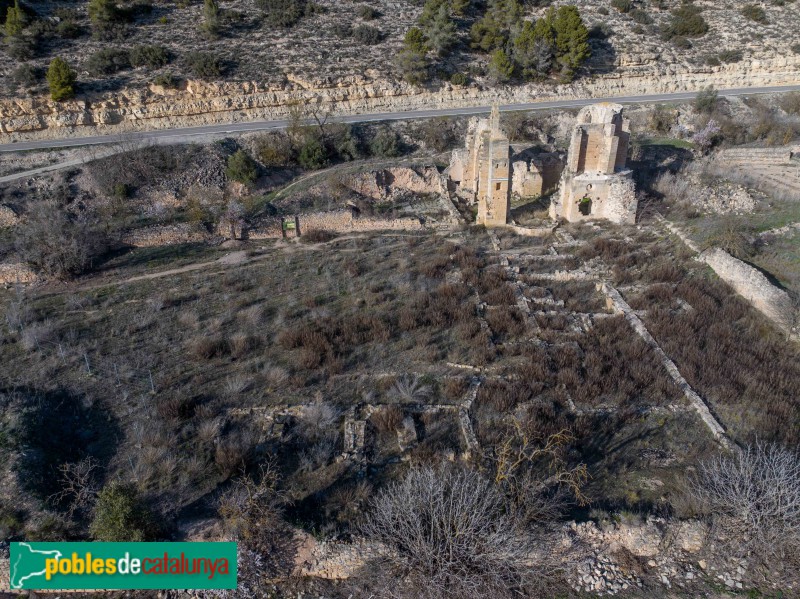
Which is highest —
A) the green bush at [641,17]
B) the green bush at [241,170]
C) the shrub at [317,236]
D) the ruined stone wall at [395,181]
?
the green bush at [641,17]

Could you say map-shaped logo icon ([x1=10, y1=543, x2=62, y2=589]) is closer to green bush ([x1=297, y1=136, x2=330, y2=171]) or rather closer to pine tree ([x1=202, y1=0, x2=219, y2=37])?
green bush ([x1=297, y1=136, x2=330, y2=171])

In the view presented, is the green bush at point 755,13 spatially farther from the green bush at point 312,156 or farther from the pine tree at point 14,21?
the pine tree at point 14,21

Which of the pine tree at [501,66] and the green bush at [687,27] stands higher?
the green bush at [687,27]

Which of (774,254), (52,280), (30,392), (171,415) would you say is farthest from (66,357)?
(774,254)

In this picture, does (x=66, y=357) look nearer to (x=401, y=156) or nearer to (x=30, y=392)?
(x=30, y=392)

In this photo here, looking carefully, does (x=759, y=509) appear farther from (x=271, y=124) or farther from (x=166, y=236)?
(x=271, y=124)

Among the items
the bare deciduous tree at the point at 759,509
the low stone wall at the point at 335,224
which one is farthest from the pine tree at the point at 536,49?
the bare deciduous tree at the point at 759,509
